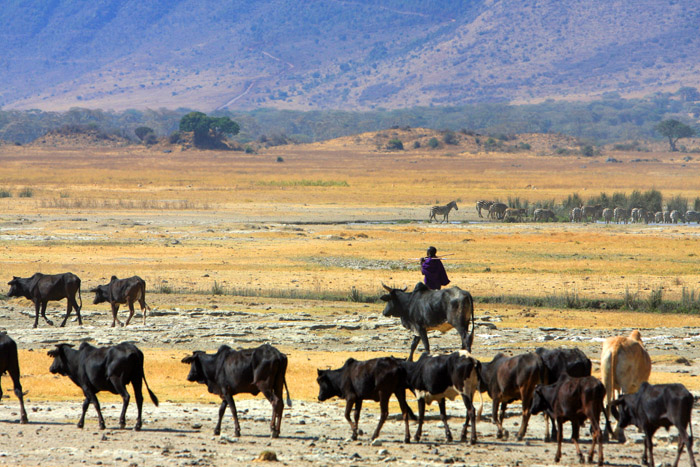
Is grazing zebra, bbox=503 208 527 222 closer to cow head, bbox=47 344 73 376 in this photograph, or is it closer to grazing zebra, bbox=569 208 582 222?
grazing zebra, bbox=569 208 582 222

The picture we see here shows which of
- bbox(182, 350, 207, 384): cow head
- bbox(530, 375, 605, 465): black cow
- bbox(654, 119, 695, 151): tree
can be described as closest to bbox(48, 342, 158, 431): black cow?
bbox(182, 350, 207, 384): cow head

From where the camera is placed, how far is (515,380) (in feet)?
38.5

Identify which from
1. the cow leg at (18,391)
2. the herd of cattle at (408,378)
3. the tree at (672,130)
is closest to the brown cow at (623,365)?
the herd of cattle at (408,378)

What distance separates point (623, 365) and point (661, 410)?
1745 mm

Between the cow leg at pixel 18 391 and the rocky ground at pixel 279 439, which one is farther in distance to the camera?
the cow leg at pixel 18 391

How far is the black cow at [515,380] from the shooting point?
11.6 meters

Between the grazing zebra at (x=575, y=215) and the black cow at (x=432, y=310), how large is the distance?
36.6m

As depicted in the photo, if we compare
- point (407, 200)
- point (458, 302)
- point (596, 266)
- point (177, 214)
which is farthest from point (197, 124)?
point (458, 302)

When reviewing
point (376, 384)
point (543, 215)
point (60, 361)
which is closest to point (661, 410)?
point (376, 384)

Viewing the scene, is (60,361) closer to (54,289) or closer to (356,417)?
(356,417)

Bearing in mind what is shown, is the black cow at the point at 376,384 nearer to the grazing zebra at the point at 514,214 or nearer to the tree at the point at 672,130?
the grazing zebra at the point at 514,214

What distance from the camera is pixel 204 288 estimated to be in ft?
87.3

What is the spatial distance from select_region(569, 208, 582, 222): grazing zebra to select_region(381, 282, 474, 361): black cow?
36.6 meters

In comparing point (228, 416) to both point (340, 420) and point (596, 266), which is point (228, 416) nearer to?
point (340, 420)
